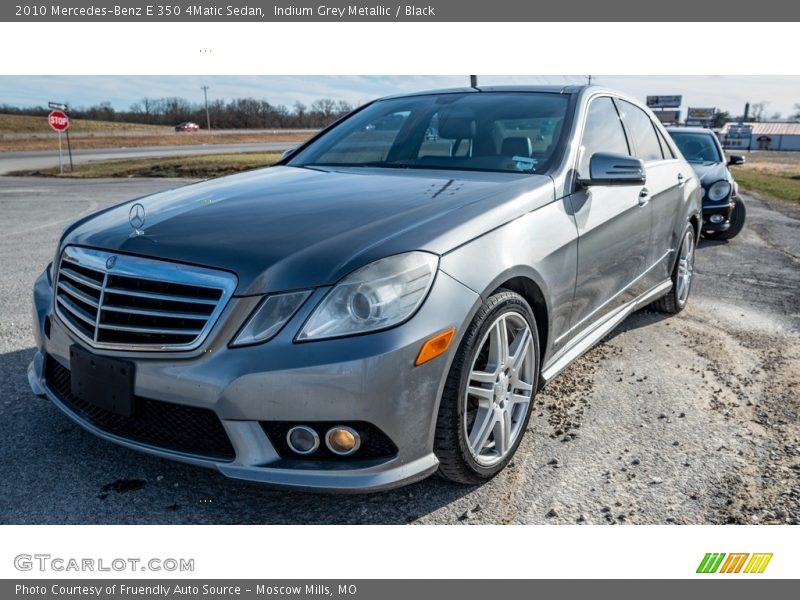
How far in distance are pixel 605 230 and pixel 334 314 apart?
6.26ft

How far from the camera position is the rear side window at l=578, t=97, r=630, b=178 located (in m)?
3.54

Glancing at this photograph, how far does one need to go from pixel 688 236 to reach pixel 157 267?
4.45 meters

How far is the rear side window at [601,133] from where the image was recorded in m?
3.54

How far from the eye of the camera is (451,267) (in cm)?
238

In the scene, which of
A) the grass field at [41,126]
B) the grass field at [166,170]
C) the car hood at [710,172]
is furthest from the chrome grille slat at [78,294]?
the grass field at [41,126]

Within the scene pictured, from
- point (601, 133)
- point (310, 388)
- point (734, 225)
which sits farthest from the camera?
point (734, 225)

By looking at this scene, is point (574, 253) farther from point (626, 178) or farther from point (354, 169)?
point (354, 169)

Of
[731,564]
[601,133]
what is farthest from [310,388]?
[601,133]

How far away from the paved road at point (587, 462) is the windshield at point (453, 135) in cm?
136

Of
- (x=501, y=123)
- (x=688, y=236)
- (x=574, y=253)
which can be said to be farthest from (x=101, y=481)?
(x=688, y=236)

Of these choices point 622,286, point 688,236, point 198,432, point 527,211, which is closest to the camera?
point 198,432

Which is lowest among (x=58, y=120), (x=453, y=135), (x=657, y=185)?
(x=657, y=185)

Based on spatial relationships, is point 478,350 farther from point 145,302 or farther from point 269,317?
point 145,302

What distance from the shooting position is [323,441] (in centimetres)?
224
